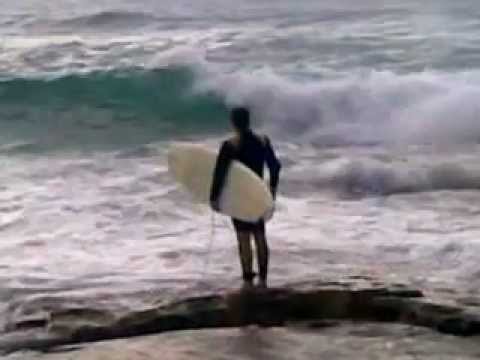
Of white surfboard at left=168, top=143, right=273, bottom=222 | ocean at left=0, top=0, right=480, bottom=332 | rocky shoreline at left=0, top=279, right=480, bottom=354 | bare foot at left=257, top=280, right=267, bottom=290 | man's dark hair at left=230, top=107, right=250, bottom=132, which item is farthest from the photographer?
ocean at left=0, top=0, right=480, bottom=332

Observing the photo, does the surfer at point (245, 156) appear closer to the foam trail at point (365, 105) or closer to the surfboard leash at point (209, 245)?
the surfboard leash at point (209, 245)

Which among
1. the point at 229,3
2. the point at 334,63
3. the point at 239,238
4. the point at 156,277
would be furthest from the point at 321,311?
the point at 229,3

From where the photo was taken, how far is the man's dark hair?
7.78 m

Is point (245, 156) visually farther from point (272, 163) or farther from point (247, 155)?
point (272, 163)

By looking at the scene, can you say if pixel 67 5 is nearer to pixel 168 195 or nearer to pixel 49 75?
pixel 49 75

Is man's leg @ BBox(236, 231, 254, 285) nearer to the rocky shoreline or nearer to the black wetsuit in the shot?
the black wetsuit

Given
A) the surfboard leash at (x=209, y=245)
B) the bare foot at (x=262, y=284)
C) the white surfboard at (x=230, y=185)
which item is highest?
the white surfboard at (x=230, y=185)

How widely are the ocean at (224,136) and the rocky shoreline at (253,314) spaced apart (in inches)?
18.1

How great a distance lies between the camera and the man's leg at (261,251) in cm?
820

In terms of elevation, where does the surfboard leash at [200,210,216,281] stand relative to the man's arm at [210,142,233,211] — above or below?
below

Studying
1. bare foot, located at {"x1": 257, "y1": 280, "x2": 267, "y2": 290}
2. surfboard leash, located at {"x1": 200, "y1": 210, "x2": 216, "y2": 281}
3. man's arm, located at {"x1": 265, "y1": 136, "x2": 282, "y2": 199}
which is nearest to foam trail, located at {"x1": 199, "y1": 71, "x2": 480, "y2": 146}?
surfboard leash, located at {"x1": 200, "y1": 210, "x2": 216, "y2": 281}

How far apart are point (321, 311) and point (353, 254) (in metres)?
2.91

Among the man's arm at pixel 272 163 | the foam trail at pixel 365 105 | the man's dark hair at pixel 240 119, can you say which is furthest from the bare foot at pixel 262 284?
the foam trail at pixel 365 105

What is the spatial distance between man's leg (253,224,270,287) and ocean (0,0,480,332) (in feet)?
2.44
